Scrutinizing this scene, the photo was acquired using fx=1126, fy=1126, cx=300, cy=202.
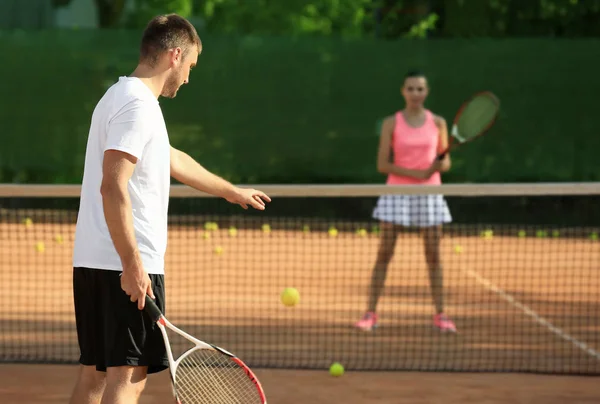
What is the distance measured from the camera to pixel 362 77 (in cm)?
1255

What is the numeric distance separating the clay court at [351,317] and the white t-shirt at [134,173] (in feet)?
5.48

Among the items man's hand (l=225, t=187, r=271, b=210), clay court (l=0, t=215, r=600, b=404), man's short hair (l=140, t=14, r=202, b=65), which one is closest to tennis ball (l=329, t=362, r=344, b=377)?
clay court (l=0, t=215, r=600, b=404)

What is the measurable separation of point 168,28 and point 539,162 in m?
9.95

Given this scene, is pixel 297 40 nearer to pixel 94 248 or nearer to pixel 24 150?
pixel 24 150

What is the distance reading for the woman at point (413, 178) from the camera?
241 inches

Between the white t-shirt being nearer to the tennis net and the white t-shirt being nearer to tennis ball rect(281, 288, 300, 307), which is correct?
the tennis net

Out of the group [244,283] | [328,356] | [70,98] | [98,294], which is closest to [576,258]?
[244,283]

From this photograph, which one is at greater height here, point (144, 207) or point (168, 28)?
point (168, 28)

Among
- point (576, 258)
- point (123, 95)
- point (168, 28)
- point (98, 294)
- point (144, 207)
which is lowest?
point (576, 258)

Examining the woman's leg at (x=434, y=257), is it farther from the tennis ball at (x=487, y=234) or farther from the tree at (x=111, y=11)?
the tree at (x=111, y=11)

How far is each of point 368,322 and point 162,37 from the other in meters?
3.51

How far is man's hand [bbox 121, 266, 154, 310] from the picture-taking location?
2979 millimetres

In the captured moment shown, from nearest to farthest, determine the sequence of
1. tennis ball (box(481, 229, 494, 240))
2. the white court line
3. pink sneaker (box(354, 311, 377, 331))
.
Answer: the white court line
pink sneaker (box(354, 311, 377, 331))
tennis ball (box(481, 229, 494, 240))

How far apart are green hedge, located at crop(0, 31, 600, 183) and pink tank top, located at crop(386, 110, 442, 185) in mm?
6249
